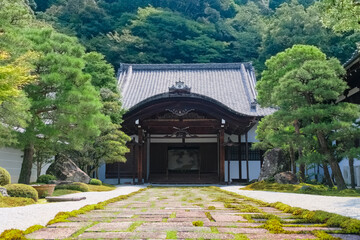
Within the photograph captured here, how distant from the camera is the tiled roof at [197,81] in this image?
2169 cm

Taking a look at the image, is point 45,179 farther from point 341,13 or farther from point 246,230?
point 341,13

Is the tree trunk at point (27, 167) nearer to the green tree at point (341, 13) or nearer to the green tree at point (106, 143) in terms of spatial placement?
the green tree at point (106, 143)

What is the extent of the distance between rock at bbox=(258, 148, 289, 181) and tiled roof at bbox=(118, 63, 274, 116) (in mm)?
5522

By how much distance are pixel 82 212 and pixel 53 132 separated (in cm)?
583

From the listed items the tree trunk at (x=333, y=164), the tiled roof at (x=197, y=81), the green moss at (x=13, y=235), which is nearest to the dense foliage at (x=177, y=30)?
the tiled roof at (x=197, y=81)


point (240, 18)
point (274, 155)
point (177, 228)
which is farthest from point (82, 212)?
point (240, 18)

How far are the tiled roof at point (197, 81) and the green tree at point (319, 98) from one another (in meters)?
9.10

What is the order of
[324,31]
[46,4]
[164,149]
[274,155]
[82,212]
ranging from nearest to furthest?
[82,212] → [274,155] → [164,149] → [324,31] → [46,4]

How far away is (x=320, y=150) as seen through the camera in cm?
1043

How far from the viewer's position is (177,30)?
40594 millimetres

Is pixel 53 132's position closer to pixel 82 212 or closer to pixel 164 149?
pixel 82 212

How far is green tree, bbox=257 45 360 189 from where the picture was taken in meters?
9.70

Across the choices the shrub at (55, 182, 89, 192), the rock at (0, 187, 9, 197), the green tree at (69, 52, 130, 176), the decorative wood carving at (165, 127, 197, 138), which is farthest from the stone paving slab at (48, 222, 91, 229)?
the decorative wood carving at (165, 127, 197, 138)

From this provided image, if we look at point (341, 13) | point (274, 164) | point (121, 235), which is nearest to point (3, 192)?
point (121, 235)
